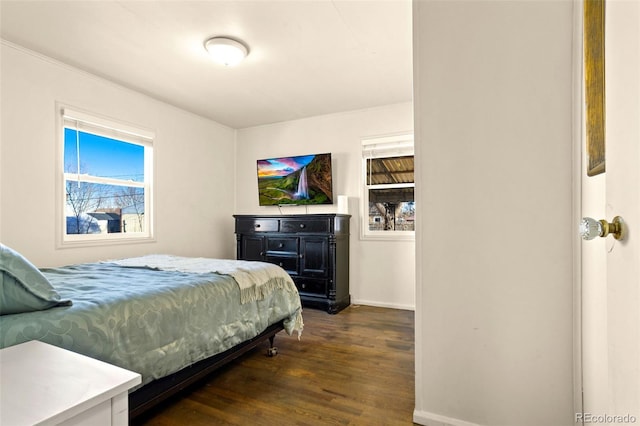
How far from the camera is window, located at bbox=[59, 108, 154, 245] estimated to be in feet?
10.6

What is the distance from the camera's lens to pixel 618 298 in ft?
→ 2.04

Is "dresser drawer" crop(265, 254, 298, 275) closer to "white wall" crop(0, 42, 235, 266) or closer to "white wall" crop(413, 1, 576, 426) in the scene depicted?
"white wall" crop(0, 42, 235, 266)

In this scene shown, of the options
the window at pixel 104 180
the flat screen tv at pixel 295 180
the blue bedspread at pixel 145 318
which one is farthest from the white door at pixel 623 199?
the window at pixel 104 180

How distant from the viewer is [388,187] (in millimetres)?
4324

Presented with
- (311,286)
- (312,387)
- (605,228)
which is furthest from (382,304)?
(605,228)

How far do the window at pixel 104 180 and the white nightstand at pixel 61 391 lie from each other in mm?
2882

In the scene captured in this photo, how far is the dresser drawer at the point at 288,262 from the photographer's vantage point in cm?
419

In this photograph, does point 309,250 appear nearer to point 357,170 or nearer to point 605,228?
point 357,170

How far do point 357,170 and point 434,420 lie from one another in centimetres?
317

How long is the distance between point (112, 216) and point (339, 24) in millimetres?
3080

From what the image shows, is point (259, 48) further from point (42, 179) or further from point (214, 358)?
point (214, 358)

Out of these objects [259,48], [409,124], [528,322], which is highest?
[259,48]

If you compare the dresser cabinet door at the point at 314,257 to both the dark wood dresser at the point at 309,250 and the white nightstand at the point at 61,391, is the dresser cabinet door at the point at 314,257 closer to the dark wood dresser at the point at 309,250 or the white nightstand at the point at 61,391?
the dark wood dresser at the point at 309,250

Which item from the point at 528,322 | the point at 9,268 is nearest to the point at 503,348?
the point at 528,322
